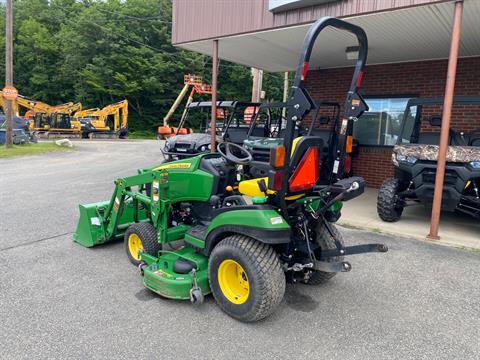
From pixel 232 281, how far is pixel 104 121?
93.3 feet

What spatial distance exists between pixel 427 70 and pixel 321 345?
8060 mm

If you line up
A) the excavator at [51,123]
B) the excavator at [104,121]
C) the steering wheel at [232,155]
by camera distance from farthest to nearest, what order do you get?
the excavator at [104,121]
the excavator at [51,123]
the steering wheel at [232,155]

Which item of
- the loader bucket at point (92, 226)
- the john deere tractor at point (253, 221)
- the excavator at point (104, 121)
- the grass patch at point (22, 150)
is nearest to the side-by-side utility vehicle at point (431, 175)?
the john deere tractor at point (253, 221)

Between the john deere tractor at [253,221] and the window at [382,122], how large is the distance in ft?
21.9

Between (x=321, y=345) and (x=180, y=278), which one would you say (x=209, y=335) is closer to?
(x=180, y=278)

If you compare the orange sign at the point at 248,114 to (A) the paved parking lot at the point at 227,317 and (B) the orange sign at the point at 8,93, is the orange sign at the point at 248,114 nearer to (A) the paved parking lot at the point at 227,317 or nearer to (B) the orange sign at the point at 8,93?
(A) the paved parking lot at the point at 227,317

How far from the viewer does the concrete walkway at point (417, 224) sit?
5.75 metres

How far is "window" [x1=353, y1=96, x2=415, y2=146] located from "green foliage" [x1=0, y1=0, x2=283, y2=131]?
90.4 ft

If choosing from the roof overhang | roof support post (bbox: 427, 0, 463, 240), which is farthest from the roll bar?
the roof overhang

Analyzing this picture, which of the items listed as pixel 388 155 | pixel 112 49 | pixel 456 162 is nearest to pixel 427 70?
pixel 388 155

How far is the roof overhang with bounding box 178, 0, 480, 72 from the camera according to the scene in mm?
5871

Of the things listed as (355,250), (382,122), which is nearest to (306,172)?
(355,250)

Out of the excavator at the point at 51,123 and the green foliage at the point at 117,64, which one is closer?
the excavator at the point at 51,123

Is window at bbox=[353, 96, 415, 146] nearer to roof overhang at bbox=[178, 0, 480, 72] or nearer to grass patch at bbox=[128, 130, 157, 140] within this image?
roof overhang at bbox=[178, 0, 480, 72]
